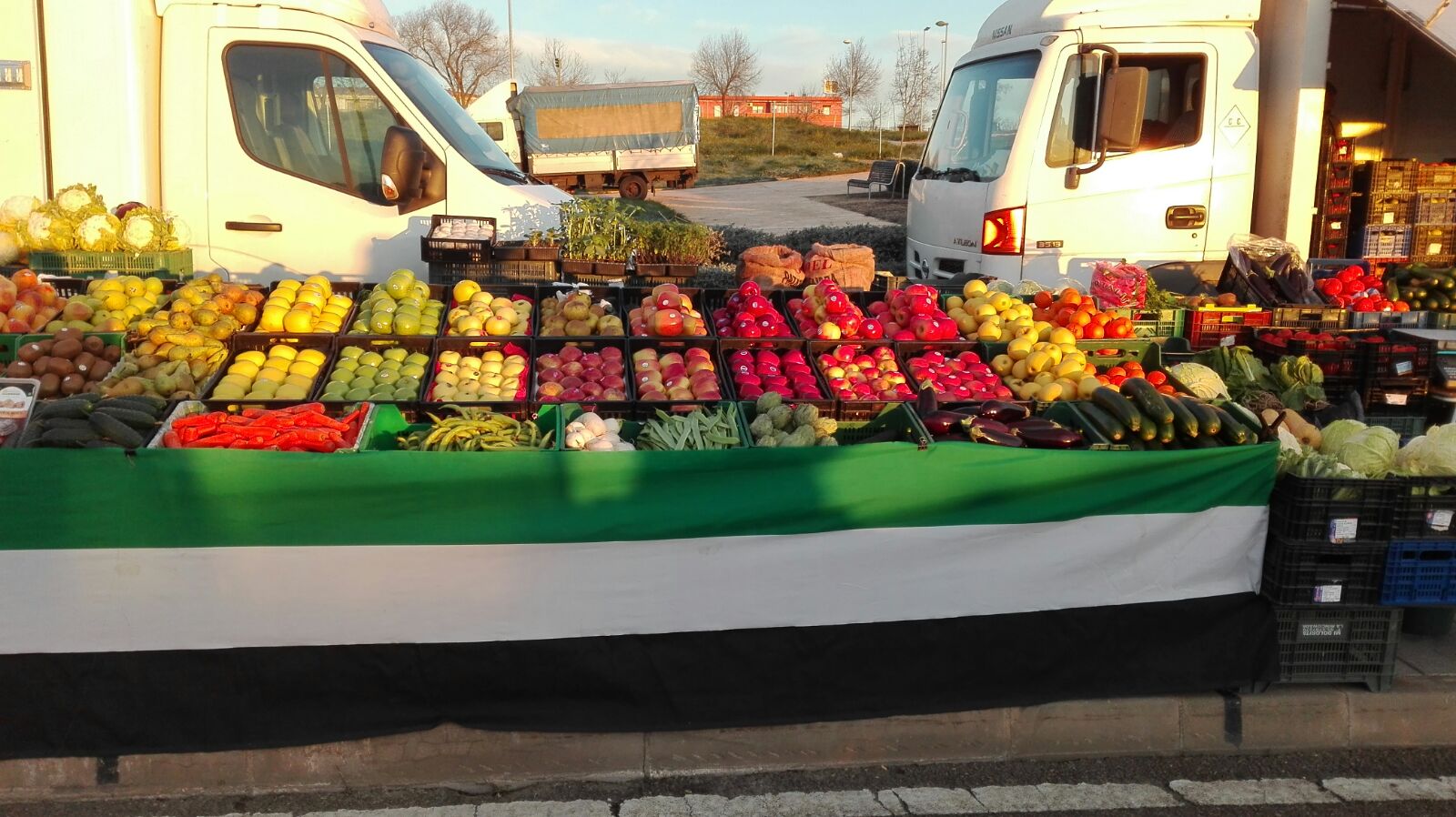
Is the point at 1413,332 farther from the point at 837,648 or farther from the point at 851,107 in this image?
the point at 851,107

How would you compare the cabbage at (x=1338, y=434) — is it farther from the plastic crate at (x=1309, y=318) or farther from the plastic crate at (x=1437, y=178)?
the plastic crate at (x=1437, y=178)

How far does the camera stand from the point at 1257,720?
446 cm

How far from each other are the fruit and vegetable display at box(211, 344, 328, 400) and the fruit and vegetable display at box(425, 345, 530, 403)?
0.18 meters

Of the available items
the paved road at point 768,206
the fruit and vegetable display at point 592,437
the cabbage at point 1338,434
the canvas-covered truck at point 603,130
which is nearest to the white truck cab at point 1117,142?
the cabbage at point 1338,434

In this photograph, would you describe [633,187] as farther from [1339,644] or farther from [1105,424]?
[1339,644]

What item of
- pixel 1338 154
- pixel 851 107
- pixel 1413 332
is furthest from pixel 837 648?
pixel 851 107

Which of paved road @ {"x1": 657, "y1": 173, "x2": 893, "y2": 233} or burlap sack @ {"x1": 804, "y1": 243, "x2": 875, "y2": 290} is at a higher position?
paved road @ {"x1": 657, "y1": 173, "x2": 893, "y2": 233}

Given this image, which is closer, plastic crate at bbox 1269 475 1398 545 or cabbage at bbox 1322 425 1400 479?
plastic crate at bbox 1269 475 1398 545

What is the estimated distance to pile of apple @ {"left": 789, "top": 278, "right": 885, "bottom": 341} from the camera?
6.25 meters

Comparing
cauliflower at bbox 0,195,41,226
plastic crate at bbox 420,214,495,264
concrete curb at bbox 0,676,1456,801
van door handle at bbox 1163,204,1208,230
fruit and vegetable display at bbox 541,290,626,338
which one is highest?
van door handle at bbox 1163,204,1208,230

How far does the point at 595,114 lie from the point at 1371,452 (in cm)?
3402

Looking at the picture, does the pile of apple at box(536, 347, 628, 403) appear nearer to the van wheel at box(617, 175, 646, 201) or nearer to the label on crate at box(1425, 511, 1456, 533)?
the label on crate at box(1425, 511, 1456, 533)

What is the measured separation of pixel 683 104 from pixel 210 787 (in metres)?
35.4

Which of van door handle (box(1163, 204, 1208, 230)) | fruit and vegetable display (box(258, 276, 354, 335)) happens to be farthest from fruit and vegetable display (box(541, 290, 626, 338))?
van door handle (box(1163, 204, 1208, 230))
